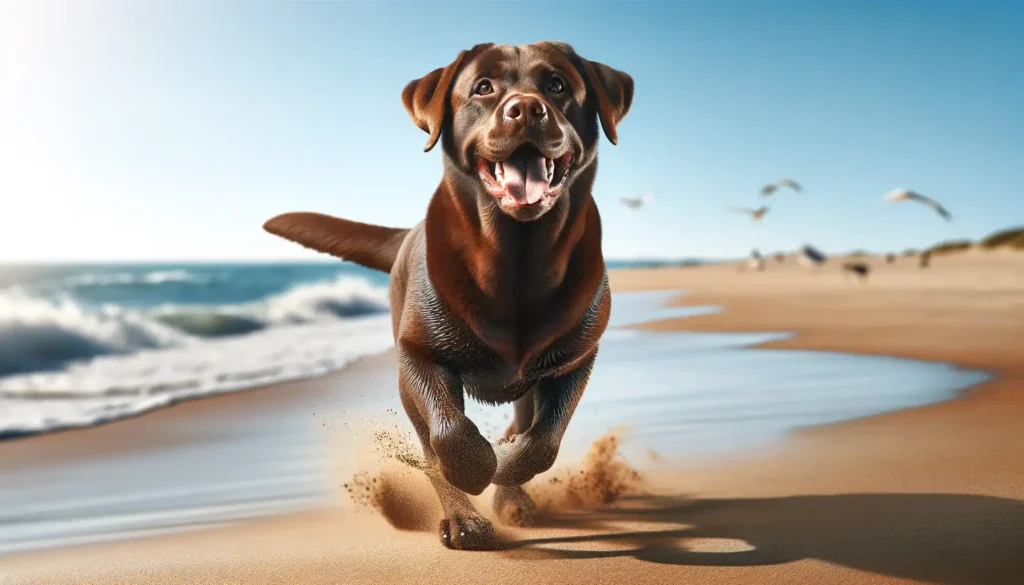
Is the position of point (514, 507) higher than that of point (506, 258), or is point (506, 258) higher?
point (506, 258)

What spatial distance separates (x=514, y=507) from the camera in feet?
12.9

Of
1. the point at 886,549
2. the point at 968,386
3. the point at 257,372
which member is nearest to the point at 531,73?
the point at 886,549

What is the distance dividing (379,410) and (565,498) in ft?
6.68

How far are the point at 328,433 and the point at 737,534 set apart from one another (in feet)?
9.88

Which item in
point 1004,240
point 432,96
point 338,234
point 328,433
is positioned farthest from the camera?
point 1004,240

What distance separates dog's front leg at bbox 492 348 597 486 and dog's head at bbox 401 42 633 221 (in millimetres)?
793

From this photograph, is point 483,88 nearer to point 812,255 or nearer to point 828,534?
point 828,534

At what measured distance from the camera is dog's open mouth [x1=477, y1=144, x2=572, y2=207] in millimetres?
2842

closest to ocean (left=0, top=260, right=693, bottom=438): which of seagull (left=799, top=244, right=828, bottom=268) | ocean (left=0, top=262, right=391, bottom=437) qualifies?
ocean (left=0, top=262, right=391, bottom=437)

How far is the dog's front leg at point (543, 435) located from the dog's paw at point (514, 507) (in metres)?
0.64

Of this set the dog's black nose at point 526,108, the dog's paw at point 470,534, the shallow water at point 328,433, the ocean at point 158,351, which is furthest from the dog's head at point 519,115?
the ocean at point 158,351

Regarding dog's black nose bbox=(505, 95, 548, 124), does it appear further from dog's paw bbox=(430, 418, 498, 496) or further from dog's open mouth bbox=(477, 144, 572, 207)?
dog's paw bbox=(430, 418, 498, 496)

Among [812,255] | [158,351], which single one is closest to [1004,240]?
[812,255]

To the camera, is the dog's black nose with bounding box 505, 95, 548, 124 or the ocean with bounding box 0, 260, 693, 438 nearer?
the dog's black nose with bounding box 505, 95, 548, 124
